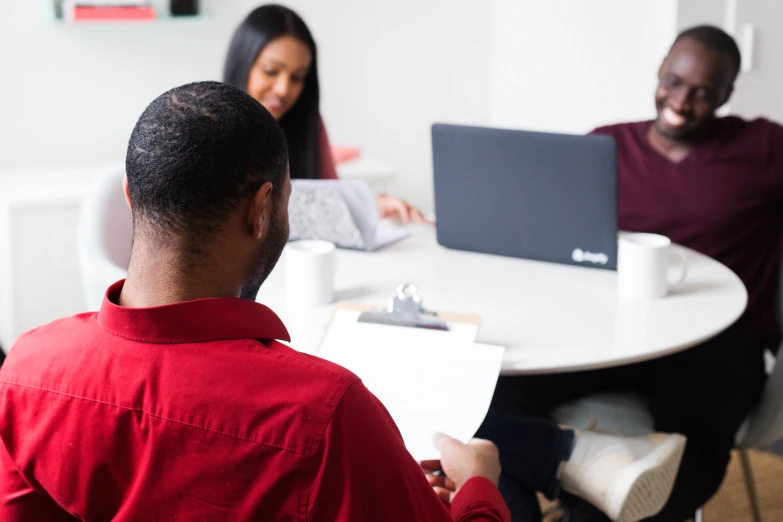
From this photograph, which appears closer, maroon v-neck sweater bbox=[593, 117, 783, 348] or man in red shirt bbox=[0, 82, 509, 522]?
man in red shirt bbox=[0, 82, 509, 522]

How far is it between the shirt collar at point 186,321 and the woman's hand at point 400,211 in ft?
4.46

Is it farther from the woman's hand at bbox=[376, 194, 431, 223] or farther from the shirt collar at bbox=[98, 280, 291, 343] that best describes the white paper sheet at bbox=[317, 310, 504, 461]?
the woman's hand at bbox=[376, 194, 431, 223]

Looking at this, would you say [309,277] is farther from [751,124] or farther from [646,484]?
[751,124]

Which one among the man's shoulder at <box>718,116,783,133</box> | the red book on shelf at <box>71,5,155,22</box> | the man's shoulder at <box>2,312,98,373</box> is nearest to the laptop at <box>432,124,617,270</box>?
the man's shoulder at <box>718,116,783,133</box>

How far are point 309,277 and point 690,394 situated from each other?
30.7 inches

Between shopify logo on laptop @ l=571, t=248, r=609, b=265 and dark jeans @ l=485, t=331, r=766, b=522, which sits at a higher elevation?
shopify logo on laptop @ l=571, t=248, r=609, b=265

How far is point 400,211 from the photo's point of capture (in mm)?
2217

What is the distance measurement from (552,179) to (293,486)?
107 centimetres

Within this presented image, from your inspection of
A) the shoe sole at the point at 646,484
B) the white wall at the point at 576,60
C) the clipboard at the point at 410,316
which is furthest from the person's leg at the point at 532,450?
the white wall at the point at 576,60

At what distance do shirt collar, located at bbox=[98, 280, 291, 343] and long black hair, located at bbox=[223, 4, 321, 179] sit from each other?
1.52 meters

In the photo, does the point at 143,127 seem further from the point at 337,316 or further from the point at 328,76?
the point at 328,76

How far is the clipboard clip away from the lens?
1.42 m

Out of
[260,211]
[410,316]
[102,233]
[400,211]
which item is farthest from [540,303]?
[102,233]

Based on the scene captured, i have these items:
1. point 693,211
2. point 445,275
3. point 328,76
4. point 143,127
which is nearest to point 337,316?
point 445,275
